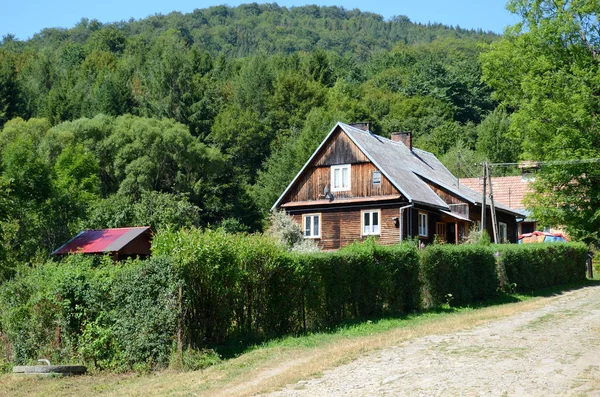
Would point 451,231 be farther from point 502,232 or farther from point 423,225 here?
point 502,232

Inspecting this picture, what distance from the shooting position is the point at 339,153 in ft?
144

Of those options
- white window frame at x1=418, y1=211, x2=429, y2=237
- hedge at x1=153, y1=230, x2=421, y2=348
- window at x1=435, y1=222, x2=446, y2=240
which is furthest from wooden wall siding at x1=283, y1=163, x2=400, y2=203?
hedge at x1=153, y1=230, x2=421, y2=348

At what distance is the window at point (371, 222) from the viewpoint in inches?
1679

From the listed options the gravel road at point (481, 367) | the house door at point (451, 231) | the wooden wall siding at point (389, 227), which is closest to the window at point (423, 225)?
the wooden wall siding at point (389, 227)

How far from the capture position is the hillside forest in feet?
135

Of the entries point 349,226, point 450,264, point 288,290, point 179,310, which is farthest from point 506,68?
point 179,310

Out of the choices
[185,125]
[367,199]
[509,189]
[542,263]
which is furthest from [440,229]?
[185,125]

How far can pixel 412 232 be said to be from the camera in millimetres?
41719

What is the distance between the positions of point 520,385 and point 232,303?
8394 millimetres

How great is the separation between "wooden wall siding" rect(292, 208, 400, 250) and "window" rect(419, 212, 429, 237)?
6.65ft

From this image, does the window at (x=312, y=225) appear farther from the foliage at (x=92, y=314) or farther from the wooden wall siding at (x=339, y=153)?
the foliage at (x=92, y=314)

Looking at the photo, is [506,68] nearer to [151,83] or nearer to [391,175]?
[391,175]

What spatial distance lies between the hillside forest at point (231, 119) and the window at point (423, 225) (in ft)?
20.6

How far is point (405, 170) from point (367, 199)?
162 inches
